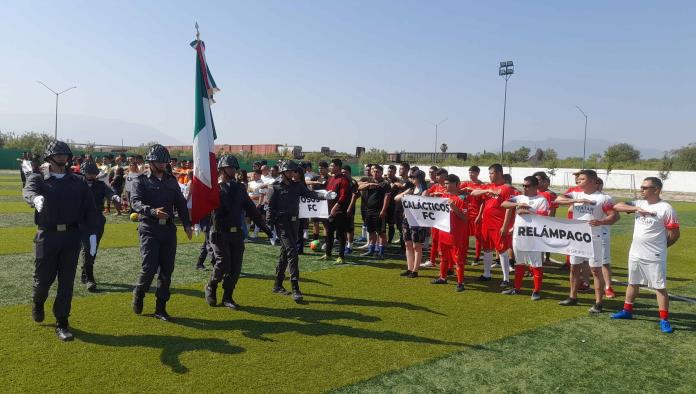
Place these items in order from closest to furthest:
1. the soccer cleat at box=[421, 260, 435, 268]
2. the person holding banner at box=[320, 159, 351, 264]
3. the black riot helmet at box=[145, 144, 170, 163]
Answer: the black riot helmet at box=[145, 144, 170, 163], the soccer cleat at box=[421, 260, 435, 268], the person holding banner at box=[320, 159, 351, 264]

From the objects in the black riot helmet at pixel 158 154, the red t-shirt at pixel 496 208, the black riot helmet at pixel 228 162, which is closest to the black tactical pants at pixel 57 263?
the black riot helmet at pixel 158 154

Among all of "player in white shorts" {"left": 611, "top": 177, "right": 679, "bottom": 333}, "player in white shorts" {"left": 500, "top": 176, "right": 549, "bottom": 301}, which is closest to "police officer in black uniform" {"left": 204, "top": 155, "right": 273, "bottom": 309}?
"player in white shorts" {"left": 500, "top": 176, "right": 549, "bottom": 301}

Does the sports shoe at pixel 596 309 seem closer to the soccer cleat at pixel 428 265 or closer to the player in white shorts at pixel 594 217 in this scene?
the player in white shorts at pixel 594 217

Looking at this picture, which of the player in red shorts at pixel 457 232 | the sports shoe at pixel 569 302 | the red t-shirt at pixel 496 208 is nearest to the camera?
the sports shoe at pixel 569 302

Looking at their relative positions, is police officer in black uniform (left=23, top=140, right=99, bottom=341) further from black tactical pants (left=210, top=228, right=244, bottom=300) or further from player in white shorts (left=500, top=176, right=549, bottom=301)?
player in white shorts (left=500, top=176, right=549, bottom=301)

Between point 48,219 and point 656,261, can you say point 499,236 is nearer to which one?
point 656,261

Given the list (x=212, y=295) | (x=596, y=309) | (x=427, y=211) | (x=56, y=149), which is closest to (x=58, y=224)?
(x=56, y=149)

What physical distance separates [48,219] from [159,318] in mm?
1968

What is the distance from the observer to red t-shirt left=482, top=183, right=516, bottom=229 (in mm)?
9055

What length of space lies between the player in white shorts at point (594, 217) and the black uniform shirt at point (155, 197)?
6077mm

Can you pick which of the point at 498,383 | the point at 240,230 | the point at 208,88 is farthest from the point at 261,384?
the point at 208,88

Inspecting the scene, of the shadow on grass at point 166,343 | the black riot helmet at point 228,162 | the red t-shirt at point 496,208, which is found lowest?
the shadow on grass at point 166,343

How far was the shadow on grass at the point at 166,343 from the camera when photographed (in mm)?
5547

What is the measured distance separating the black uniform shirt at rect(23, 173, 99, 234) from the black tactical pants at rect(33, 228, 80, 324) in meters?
0.15
